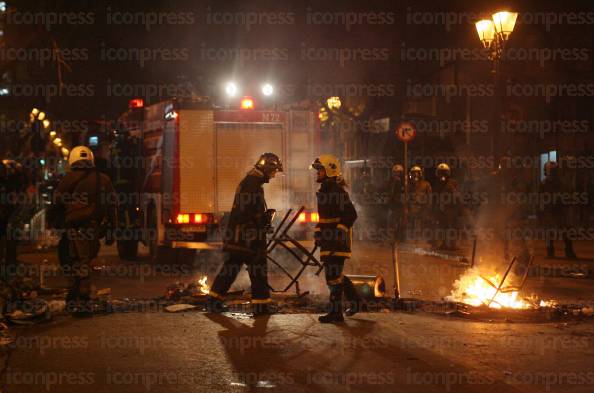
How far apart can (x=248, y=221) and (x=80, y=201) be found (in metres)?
1.82

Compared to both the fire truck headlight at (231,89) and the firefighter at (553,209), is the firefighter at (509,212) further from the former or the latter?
the fire truck headlight at (231,89)

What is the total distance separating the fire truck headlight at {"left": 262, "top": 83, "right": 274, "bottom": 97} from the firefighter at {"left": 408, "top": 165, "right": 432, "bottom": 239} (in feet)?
18.5

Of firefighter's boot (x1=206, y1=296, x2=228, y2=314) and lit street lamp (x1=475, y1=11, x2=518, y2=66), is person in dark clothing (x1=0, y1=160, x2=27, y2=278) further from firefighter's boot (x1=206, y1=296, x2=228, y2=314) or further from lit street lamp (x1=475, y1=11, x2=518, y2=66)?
lit street lamp (x1=475, y1=11, x2=518, y2=66)

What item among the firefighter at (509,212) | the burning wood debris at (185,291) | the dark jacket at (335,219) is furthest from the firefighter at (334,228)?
the firefighter at (509,212)

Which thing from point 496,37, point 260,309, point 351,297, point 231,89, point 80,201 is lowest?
point 260,309

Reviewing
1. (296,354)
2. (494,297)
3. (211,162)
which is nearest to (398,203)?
(211,162)

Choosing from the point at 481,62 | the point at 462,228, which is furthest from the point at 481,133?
the point at 462,228

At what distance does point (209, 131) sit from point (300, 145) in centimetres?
154

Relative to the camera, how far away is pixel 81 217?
25.8 ft

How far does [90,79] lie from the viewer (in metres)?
22.7

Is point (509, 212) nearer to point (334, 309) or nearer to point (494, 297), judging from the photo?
point (494, 297)

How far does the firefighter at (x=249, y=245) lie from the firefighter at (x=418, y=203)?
8.83 meters

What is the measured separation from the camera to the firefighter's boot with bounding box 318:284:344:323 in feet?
24.5

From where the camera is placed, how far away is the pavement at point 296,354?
536 centimetres
